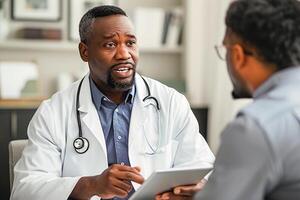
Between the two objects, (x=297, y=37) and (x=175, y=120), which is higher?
(x=297, y=37)

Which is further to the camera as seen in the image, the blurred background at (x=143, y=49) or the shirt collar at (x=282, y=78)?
the blurred background at (x=143, y=49)

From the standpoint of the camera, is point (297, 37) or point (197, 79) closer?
point (297, 37)

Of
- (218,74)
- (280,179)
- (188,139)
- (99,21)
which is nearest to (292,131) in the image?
(280,179)

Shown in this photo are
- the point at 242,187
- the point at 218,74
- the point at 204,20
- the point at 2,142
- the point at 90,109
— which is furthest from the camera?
the point at 204,20

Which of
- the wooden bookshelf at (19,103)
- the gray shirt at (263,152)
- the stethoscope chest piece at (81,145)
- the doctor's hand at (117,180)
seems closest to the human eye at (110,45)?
the stethoscope chest piece at (81,145)

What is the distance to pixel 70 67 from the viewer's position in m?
3.51

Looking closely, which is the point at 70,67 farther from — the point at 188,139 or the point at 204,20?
the point at 188,139

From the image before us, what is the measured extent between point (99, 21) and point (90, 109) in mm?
327

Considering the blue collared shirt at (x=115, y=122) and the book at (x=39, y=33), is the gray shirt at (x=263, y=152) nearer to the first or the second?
the blue collared shirt at (x=115, y=122)

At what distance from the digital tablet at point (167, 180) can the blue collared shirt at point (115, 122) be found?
1.12 feet

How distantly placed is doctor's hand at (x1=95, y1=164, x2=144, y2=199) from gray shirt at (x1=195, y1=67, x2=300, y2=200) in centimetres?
48

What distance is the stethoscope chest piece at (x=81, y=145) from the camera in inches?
71.5

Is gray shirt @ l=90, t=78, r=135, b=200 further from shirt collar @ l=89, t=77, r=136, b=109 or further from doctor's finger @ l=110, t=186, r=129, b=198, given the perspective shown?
doctor's finger @ l=110, t=186, r=129, b=198

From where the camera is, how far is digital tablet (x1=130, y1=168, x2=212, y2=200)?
142 centimetres
